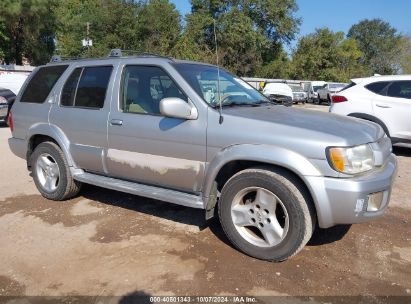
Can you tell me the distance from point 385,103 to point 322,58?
4924 centimetres

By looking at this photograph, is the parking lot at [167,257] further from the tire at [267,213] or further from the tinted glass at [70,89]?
the tinted glass at [70,89]

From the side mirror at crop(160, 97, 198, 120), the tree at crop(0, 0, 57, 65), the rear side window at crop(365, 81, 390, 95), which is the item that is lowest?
the rear side window at crop(365, 81, 390, 95)

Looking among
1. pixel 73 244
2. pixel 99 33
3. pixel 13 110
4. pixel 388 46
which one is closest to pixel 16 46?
pixel 99 33

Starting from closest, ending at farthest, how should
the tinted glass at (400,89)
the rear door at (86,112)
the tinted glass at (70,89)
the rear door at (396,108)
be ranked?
1. the rear door at (86,112)
2. the tinted glass at (70,89)
3. the rear door at (396,108)
4. the tinted glass at (400,89)

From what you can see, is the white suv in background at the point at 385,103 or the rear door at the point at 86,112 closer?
the rear door at the point at 86,112

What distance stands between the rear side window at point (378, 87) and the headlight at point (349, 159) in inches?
214

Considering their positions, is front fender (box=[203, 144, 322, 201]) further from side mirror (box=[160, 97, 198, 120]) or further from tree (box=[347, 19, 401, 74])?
tree (box=[347, 19, 401, 74])

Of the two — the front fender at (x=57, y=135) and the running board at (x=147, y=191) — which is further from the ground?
the front fender at (x=57, y=135)

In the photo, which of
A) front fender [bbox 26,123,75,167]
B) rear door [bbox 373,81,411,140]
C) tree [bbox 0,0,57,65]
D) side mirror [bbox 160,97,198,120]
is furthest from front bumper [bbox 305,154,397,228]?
tree [bbox 0,0,57,65]

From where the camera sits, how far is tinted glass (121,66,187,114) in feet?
14.0

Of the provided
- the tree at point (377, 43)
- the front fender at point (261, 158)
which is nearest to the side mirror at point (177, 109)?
the front fender at point (261, 158)

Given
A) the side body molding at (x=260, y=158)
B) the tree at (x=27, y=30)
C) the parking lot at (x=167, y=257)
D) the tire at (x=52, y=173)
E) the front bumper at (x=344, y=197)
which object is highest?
the tree at (x=27, y=30)

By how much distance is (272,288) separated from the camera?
3.30 metres

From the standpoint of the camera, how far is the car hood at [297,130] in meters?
3.40
